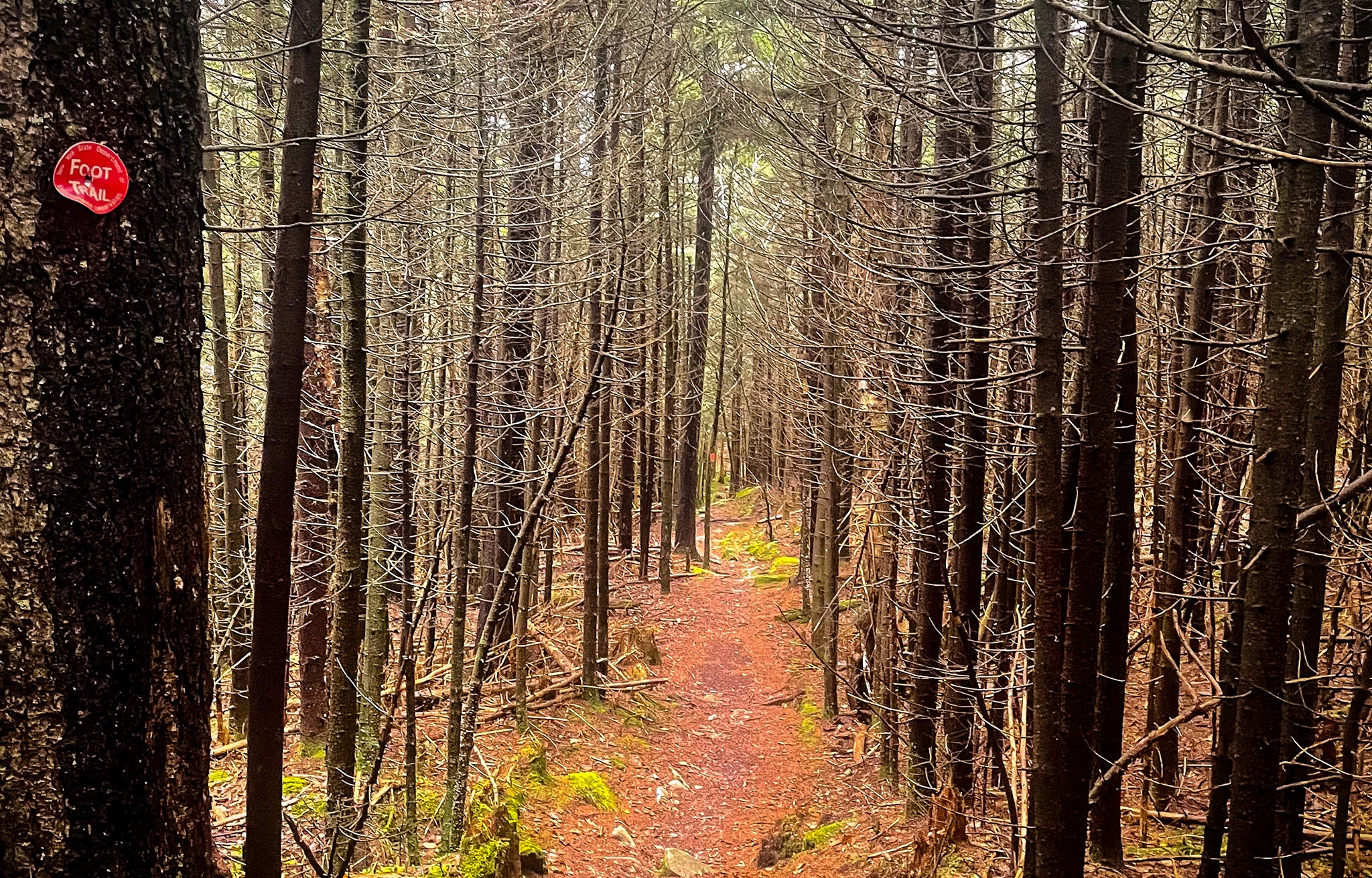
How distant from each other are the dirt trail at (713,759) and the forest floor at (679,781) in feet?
0.09

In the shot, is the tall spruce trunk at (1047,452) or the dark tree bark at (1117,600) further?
the dark tree bark at (1117,600)

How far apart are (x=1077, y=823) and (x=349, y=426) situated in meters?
4.98

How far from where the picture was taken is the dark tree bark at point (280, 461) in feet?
11.8

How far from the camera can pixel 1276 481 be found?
155 inches

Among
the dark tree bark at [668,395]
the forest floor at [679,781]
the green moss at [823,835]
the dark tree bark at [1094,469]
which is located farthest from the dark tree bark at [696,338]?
the dark tree bark at [1094,469]

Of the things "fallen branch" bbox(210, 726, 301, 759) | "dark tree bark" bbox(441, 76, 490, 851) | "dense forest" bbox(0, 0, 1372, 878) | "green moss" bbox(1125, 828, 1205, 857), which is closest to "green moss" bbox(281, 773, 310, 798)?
"dense forest" bbox(0, 0, 1372, 878)

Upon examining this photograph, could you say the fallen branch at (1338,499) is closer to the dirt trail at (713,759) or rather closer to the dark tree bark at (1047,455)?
the dark tree bark at (1047,455)

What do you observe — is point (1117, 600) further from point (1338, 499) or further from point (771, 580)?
point (771, 580)

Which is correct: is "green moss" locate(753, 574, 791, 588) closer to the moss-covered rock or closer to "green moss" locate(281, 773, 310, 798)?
the moss-covered rock

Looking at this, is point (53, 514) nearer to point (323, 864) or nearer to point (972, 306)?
point (323, 864)

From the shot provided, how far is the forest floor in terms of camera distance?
6934mm

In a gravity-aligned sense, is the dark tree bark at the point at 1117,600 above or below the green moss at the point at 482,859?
above

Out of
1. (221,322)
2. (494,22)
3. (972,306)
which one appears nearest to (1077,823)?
(972,306)

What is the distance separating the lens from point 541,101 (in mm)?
8531
